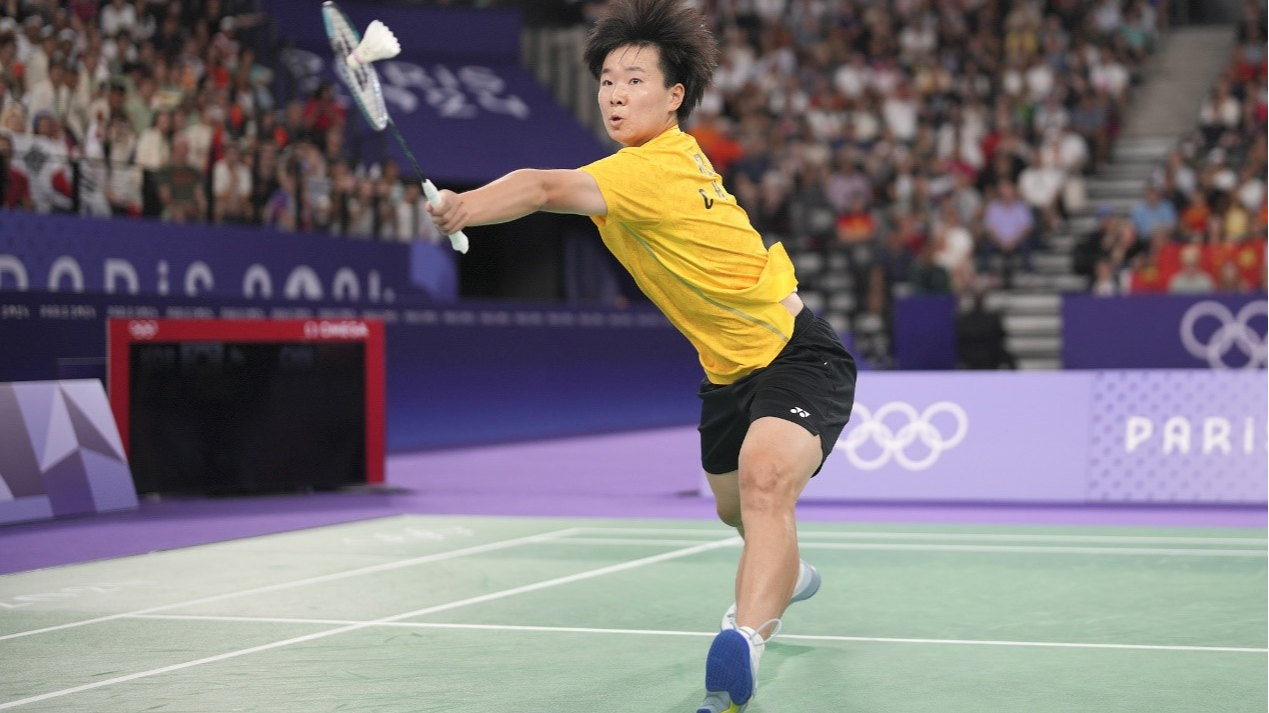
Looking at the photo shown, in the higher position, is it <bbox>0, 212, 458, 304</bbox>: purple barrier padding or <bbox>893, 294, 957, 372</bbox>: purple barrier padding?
<bbox>0, 212, 458, 304</bbox>: purple barrier padding

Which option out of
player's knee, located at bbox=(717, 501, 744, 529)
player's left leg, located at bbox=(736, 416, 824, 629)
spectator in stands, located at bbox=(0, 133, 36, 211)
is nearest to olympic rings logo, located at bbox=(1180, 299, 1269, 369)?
spectator in stands, located at bbox=(0, 133, 36, 211)

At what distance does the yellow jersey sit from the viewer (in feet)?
15.7

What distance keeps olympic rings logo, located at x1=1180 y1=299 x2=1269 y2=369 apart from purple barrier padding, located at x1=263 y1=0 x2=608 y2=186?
9.93 meters

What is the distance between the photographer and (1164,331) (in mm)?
16531

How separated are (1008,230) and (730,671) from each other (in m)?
18.1

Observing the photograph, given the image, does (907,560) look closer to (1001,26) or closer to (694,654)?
(694,654)

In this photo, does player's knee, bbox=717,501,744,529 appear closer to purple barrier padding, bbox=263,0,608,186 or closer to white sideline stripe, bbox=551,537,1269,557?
white sideline stripe, bbox=551,537,1269,557

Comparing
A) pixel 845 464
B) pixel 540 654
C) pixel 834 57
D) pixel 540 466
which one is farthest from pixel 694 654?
pixel 834 57

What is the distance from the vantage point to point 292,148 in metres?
17.1

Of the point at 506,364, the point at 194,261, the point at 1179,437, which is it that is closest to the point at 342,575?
the point at 1179,437

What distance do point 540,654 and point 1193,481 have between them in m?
6.97

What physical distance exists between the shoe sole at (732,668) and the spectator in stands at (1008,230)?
17595 millimetres

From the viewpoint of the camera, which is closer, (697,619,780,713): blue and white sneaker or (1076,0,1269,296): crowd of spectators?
(697,619,780,713): blue and white sneaker

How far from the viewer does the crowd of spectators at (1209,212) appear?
17578 millimetres
